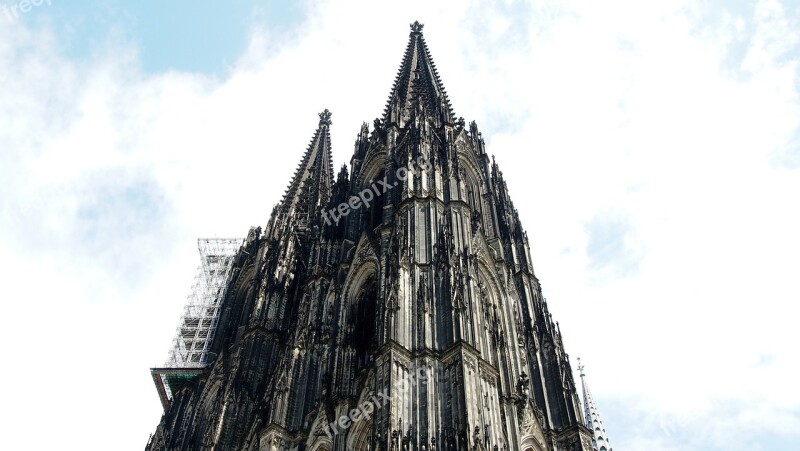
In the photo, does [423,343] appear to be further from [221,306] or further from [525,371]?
[221,306]

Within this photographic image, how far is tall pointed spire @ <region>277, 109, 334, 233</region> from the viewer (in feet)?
143

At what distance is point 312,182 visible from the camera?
47.2 m

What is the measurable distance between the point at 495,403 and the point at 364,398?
386cm

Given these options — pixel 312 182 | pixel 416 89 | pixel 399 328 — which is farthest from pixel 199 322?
pixel 399 328

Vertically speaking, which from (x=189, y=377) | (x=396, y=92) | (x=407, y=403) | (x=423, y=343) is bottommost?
(x=407, y=403)

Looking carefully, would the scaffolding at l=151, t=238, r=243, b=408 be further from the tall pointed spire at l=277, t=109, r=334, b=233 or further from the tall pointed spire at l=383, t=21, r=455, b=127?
the tall pointed spire at l=383, t=21, r=455, b=127

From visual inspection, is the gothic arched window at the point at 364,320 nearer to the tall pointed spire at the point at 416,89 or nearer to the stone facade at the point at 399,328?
the stone facade at the point at 399,328

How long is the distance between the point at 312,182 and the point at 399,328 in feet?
86.4

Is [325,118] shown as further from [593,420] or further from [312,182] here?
[593,420]

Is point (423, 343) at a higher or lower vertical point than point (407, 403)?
higher

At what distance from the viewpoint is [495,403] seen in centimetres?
2061

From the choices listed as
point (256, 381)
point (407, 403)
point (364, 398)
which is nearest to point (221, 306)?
point (256, 381)

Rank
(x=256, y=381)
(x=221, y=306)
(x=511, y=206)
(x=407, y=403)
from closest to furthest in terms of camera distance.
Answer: (x=407, y=403)
(x=256, y=381)
(x=511, y=206)
(x=221, y=306)

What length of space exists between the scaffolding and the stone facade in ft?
5.30
